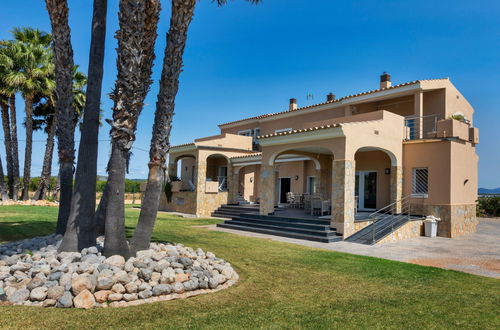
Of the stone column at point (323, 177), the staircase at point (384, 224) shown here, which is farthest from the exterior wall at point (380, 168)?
the stone column at point (323, 177)

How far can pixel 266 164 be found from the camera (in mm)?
17875

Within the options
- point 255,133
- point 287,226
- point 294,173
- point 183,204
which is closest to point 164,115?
point 287,226

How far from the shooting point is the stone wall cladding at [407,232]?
46.9 ft

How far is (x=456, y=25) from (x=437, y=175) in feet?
27.1

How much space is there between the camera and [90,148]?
8.05 meters

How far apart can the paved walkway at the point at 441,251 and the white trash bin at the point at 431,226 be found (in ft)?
1.23

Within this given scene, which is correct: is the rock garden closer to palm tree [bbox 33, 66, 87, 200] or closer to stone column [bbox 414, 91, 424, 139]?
stone column [bbox 414, 91, 424, 139]

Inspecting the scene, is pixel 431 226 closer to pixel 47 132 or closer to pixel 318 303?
pixel 318 303

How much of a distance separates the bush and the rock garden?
95.1ft

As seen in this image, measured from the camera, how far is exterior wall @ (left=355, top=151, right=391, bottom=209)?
740 inches

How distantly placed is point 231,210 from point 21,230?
12943mm

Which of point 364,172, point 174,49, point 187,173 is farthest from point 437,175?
point 187,173

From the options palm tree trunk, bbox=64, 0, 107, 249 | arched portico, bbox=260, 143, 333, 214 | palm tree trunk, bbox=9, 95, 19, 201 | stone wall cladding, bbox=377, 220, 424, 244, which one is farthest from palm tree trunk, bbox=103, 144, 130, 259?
palm tree trunk, bbox=9, 95, 19, 201

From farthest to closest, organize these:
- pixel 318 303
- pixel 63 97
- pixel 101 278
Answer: pixel 63 97, pixel 318 303, pixel 101 278
